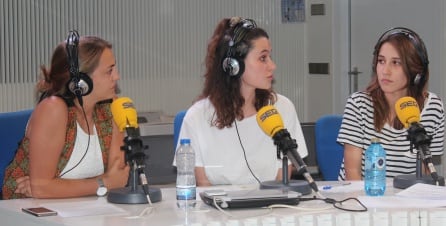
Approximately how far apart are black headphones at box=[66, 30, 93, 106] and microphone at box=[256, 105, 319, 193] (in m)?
0.69

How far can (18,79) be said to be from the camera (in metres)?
5.54

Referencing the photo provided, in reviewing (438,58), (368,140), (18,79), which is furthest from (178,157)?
(438,58)

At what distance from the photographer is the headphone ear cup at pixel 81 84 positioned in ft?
9.77

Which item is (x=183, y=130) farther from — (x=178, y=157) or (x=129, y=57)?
(x=129, y=57)

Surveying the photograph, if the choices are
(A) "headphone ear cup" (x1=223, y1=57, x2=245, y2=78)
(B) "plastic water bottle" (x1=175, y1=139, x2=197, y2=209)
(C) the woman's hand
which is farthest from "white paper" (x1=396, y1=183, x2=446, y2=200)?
(C) the woman's hand

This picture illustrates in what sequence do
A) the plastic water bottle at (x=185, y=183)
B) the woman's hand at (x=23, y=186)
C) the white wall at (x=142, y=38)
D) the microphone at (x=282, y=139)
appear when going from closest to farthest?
the microphone at (x=282, y=139) → the plastic water bottle at (x=185, y=183) → the woman's hand at (x=23, y=186) → the white wall at (x=142, y=38)

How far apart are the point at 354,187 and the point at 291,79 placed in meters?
3.90

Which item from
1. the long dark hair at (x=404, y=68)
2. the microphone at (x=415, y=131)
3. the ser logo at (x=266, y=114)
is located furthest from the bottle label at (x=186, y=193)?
the long dark hair at (x=404, y=68)

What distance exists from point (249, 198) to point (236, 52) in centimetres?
91

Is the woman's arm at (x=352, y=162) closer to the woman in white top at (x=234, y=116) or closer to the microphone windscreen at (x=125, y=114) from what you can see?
the woman in white top at (x=234, y=116)

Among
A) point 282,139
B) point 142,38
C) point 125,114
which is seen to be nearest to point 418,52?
point 282,139

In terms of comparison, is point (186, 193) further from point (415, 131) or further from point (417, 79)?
point (417, 79)

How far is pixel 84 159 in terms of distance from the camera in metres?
3.07

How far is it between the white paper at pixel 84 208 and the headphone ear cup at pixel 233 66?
0.82 meters
